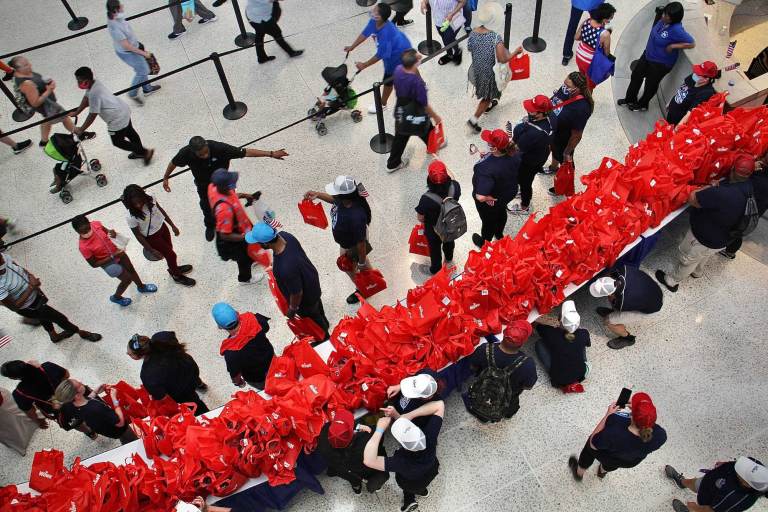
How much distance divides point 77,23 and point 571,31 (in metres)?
7.77

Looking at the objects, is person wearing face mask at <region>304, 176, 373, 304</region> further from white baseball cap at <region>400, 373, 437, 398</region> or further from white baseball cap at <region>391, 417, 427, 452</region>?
white baseball cap at <region>391, 417, 427, 452</region>

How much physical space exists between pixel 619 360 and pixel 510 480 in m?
1.47

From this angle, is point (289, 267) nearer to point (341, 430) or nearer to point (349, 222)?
point (349, 222)

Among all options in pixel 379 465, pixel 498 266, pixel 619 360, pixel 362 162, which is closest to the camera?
pixel 379 465

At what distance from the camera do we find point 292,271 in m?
4.53

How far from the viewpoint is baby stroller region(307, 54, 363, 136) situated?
6.69 metres

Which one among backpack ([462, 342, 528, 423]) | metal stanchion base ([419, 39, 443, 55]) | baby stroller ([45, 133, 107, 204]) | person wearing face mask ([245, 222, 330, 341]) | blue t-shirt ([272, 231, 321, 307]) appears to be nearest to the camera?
backpack ([462, 342, 528, 423])

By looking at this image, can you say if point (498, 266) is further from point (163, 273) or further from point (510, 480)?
point (163, 273)

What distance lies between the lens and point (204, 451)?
12.7ft

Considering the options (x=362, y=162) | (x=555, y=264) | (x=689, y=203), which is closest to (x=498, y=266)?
(x=555, y=264)

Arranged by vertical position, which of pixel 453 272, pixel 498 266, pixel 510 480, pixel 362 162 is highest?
pixel 498 266

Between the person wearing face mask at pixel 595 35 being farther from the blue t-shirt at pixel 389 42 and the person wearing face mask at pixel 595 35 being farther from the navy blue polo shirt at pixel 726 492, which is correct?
the navy blue polo shirt at pixel 726 492

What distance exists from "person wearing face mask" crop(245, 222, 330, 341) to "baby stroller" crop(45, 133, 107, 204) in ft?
11.0

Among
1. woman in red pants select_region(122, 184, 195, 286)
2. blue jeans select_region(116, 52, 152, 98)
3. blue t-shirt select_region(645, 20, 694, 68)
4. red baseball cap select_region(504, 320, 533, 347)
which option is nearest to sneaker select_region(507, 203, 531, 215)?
blue t-shirt select_region(645, 20, 694, 68)
